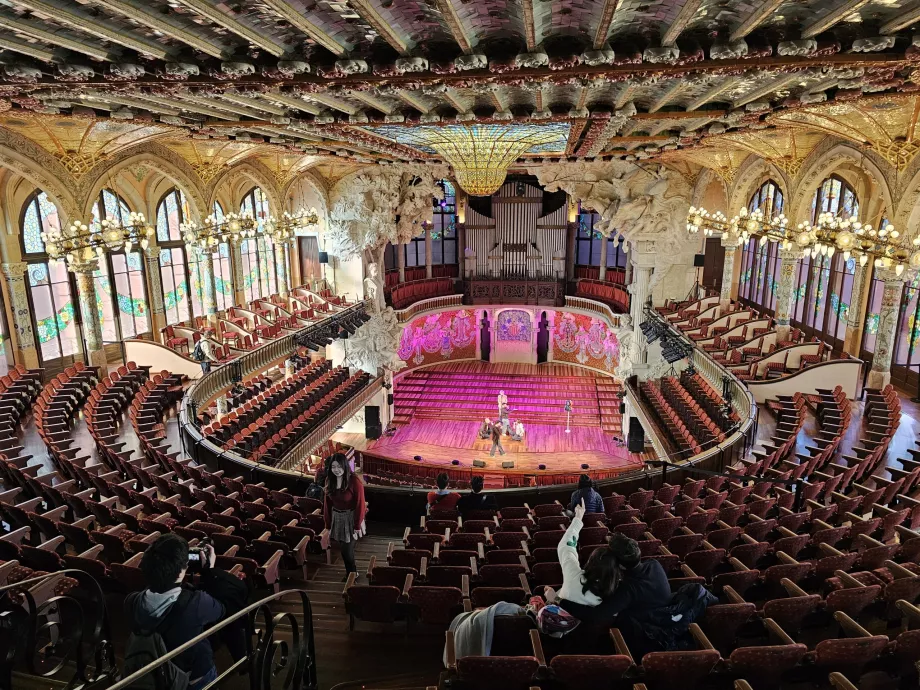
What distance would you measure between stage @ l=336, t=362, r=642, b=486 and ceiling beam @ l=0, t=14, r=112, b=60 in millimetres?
13152

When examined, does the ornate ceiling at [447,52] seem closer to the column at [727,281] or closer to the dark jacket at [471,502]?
the dark jacket at [471,502]

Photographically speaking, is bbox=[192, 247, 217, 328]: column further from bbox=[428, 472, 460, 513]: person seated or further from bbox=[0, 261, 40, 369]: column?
bbox=[428, 472, 460, 513]: person seated

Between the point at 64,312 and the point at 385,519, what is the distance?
589 inches

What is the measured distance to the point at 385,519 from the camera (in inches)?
343

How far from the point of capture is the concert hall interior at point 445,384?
3.74m

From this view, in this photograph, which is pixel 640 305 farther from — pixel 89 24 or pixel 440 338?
pixel 89 24

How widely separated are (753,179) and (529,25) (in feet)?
58.2

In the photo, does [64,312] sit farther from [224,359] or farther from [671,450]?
[671,450]

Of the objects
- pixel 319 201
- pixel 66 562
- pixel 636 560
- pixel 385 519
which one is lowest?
pixel 385 519

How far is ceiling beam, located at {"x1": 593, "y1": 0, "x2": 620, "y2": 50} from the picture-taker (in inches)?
146

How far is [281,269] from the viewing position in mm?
26391

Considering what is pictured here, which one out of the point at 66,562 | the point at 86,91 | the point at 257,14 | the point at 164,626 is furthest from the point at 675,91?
the point at 66,562

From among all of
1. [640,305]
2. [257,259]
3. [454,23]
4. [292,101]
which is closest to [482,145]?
[292,101]

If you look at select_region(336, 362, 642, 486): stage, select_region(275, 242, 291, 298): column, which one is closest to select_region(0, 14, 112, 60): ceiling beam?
select_region(336, 362, 642, 486): stage
